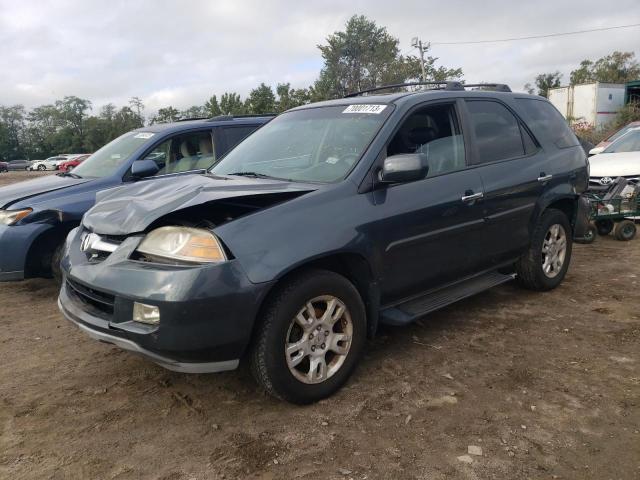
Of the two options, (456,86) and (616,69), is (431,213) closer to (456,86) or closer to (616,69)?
(456,86)

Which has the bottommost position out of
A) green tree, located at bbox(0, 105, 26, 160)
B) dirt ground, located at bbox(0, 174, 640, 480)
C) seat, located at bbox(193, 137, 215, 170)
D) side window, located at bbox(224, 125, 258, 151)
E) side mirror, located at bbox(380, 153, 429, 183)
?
dirt ground, located at bbox(0, 174, 640, 480)

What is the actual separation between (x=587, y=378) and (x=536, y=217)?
172 centimetres

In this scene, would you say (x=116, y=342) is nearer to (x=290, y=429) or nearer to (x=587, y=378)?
(x=290, y=429)

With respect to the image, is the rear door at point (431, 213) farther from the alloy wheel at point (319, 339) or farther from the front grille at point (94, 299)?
the front grille at point (94, 299)

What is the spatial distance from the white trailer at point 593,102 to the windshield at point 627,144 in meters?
16.1

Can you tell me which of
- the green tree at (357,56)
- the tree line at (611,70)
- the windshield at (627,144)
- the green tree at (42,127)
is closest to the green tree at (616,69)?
the tree line at (611,70)

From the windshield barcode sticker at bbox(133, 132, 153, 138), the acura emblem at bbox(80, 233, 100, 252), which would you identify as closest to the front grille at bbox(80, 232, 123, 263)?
the acura emblem at bbox(80, 233, 100, 252)

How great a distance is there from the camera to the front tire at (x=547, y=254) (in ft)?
15.5

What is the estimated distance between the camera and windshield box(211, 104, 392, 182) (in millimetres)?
3467

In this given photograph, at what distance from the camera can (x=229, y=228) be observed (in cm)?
270

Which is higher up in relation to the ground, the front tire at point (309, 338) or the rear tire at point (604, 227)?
the front tire at point (309, 338)

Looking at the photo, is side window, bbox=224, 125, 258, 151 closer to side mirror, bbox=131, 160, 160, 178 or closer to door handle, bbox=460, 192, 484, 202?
side mirror, bbox=131, 160, 160, 178

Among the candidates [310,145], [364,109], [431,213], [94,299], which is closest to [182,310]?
[94,299]

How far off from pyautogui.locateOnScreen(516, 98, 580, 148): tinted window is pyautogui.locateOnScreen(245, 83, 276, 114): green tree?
117 feet
